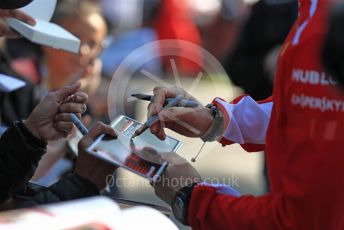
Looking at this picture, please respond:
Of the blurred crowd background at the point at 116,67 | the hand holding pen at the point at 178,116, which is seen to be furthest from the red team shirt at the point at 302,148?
the blurred crowd background at the point at 116,67

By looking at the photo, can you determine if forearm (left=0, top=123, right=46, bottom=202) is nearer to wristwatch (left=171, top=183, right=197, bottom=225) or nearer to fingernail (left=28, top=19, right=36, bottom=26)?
fingernail (left=28, top=19, right=36, bottom=26)

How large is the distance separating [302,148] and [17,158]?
0.90m

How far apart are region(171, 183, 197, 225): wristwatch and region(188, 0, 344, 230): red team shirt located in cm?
7

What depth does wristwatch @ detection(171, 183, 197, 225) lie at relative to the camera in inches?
76.0

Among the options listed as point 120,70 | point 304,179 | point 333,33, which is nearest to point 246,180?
point 120,70

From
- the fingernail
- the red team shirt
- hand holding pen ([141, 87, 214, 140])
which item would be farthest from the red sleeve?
the fingernail

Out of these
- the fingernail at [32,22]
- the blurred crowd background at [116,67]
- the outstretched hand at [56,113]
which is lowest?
the blurred crowd background at [116,67]

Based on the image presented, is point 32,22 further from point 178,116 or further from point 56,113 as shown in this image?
point 178,116

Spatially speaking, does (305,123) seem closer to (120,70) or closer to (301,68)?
(301,68)

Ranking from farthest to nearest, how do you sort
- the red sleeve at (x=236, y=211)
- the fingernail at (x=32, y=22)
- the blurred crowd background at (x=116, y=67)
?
the blurred crowd background at (x=116, y=67) → the fingernail at (x=32, y=22) → the red sleeve at (x=236, y=211)

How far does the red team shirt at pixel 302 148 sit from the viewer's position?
1.68m

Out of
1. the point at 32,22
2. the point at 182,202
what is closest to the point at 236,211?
the point at 182,202

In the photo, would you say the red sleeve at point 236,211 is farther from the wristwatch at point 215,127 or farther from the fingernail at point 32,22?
the fingernail at point 32,22

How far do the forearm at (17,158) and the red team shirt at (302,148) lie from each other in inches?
24.4
